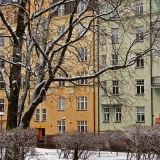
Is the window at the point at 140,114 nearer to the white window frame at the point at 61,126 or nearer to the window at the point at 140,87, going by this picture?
the window at the point at 140,87

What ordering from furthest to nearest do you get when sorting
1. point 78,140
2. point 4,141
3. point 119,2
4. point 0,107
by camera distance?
1. point 0,107
2. point 78,140
3. point 119,2
4. point 4,141

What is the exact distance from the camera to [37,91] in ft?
51.6

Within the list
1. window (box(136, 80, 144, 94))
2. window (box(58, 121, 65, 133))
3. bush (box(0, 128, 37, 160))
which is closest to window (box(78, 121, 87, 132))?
window (box(58, 121, 65, 133))

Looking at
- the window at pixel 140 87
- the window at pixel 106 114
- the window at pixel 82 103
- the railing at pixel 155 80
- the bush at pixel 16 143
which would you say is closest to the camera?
the bush at pixel 16 143

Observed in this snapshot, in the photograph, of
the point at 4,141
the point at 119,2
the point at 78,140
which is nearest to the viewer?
the point at 4,141

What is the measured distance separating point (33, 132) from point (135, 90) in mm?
28015

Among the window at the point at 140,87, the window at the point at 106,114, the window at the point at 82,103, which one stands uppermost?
the window at the point at 140,87

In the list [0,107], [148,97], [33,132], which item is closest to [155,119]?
[148,97]

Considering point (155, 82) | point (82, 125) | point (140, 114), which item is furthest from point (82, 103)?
point (155, 82)

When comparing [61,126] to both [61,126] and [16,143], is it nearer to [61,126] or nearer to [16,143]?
[61,126]

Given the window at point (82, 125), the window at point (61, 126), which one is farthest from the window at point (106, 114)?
the window at point (61, 126)

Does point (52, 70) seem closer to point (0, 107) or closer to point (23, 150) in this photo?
point (23, 150)

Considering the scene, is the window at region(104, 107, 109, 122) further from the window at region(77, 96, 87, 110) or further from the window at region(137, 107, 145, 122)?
the window at region(137, 107, 145, 122)

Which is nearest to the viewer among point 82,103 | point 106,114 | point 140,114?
point 140,114
